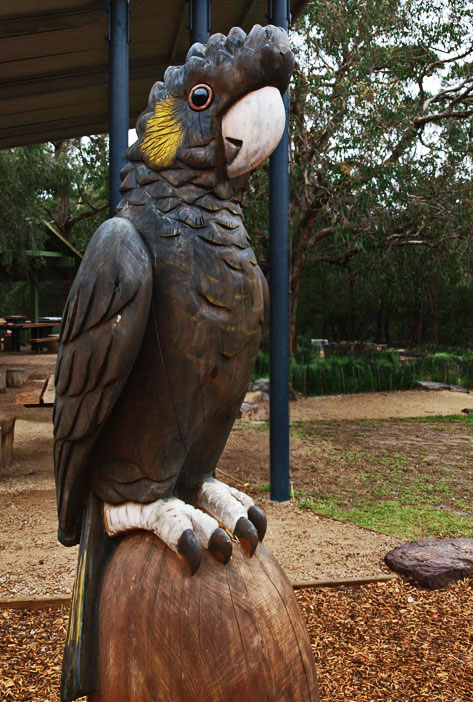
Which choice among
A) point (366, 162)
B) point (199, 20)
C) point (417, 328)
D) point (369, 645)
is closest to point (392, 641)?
point (369, 645)

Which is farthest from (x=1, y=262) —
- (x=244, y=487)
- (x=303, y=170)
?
(x=244, y=487)

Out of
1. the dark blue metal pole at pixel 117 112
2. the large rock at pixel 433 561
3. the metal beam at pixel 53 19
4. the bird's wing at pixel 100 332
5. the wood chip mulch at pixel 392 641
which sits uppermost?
the metal beam at pixel 53 19

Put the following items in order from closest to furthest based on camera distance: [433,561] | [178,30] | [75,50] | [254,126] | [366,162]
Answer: [254,126] → [433,561] → [75,50] → [178,30] → [366,162]

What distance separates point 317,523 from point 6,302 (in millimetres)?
25327

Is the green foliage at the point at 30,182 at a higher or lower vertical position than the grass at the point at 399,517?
higher

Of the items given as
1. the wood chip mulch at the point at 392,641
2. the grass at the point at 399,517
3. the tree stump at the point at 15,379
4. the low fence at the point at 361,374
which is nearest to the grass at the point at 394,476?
the grass at the point at 399,517

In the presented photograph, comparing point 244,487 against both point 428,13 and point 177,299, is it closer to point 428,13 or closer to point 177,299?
point 177,299

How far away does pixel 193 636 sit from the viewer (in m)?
1.27

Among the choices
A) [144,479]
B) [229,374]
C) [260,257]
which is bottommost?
[144,479]

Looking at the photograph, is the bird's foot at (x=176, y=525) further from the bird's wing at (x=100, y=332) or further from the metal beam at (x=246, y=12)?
the metal beam at (x=246, y=12)

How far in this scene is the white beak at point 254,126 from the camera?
→ 1.23 m

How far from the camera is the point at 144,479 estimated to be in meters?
1.36

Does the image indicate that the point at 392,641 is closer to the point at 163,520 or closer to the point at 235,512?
the point at 235,512

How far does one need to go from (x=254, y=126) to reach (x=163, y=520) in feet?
2.79
